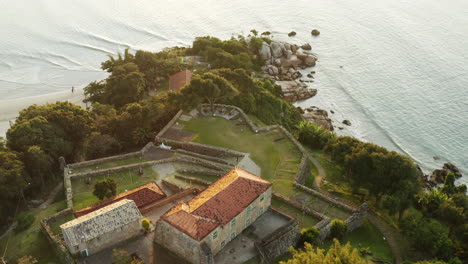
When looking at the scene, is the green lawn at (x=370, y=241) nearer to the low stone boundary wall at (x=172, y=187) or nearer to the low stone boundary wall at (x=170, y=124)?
the low stone boundary wall at (x=172, y=187)

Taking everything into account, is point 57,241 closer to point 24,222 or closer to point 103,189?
point 24,222

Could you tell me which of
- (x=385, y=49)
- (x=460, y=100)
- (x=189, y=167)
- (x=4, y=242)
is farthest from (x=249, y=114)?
(x=385, y=49)

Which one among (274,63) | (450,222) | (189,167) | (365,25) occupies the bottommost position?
(450,222)

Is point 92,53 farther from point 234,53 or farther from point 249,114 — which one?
point 249,114

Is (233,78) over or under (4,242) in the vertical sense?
over

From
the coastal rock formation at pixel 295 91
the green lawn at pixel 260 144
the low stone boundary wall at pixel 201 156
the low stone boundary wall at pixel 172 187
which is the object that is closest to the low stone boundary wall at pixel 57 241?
the low stone boundary wall at pixel 172 187

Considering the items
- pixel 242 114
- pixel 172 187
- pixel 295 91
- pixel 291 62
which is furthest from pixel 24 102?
pixel 291 62

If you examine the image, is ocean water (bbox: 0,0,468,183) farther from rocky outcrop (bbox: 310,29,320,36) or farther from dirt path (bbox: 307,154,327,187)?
dirt path (bbox: 307,154,327,187)
